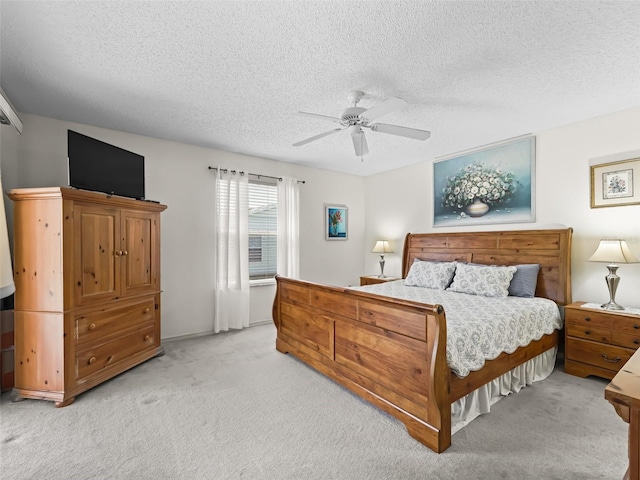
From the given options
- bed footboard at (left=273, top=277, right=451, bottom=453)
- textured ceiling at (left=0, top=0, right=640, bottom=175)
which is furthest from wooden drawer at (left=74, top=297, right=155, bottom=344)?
textured ceiling at (left=0, top=0, right=640, bottom=175)

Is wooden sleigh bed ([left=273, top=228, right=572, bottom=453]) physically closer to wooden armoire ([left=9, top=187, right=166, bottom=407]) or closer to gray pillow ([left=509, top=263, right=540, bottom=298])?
gray pillow ([left=509, top=263, right=540, bottom=298])

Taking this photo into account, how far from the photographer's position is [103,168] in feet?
9.66

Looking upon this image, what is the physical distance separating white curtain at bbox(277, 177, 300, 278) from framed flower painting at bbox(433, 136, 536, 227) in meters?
2.12

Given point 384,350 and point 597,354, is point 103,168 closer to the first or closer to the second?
point 384,350

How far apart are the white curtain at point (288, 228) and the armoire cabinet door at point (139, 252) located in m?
1.85

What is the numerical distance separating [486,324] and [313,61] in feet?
7.49

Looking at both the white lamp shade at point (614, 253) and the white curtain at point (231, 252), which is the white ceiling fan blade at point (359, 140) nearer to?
the white curtain at point (231, 252)

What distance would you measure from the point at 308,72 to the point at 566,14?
62.4 inches

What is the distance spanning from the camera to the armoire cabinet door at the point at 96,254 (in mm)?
2557

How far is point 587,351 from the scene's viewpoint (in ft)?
9.19

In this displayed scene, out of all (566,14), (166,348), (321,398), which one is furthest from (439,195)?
(166,348)

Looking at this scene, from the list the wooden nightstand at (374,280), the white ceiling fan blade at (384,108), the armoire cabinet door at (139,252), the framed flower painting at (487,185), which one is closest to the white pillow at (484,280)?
the framed flower painting at (487,185)

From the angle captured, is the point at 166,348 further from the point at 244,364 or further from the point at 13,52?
the point at 13,52

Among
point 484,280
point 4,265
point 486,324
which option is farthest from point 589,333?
point 4,265
